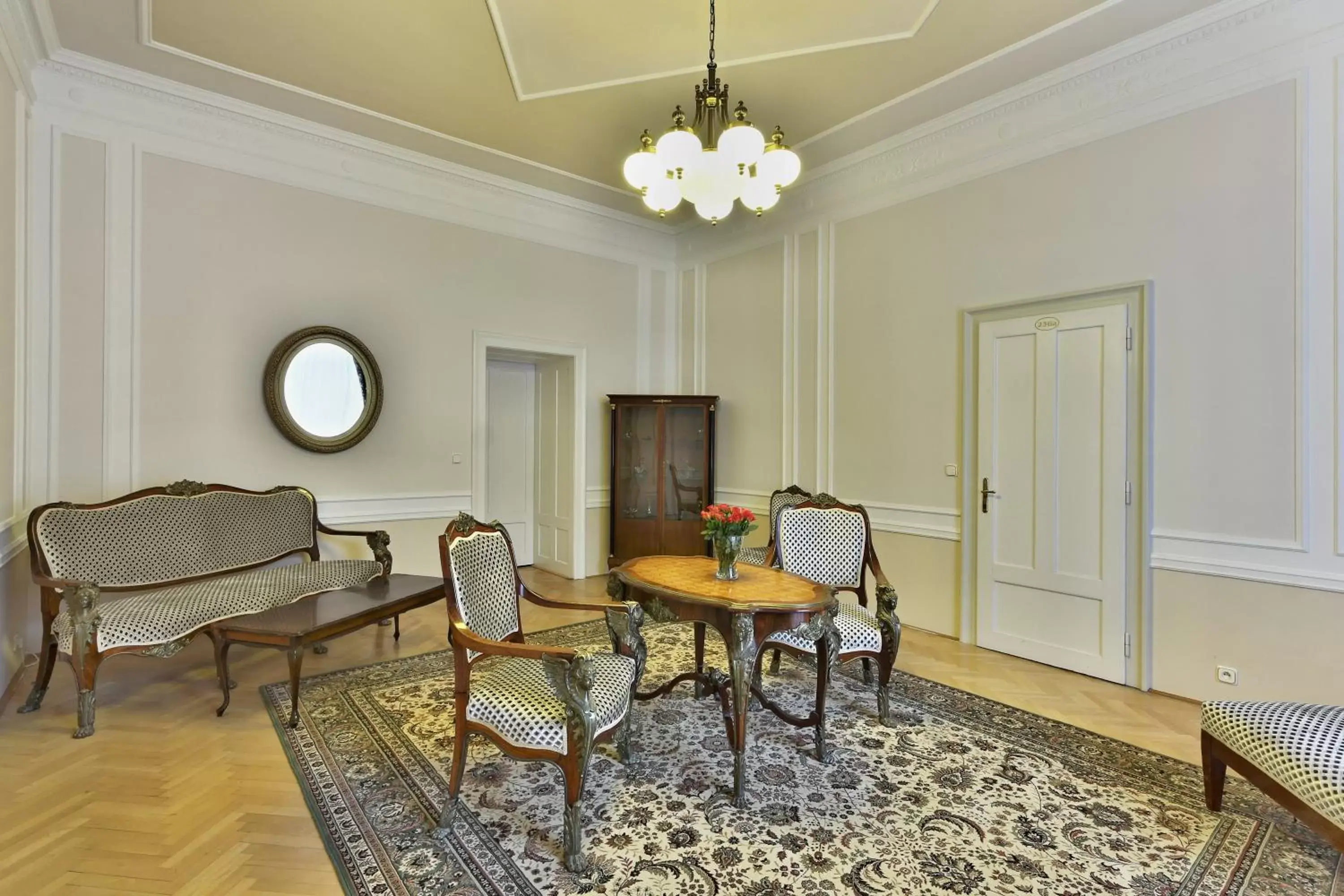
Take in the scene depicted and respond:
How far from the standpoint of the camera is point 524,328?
5.50m

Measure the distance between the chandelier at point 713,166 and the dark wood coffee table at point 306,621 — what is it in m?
2.59

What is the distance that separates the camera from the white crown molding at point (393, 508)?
4543mm

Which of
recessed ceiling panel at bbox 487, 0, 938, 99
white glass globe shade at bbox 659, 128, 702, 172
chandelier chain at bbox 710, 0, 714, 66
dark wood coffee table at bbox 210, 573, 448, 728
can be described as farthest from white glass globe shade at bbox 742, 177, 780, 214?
dark wood coffee table at bbox 210, 573, 448, 728

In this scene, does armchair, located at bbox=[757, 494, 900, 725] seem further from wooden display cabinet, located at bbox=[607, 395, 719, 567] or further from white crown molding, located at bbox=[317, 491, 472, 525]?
white crown molding, located at bbox=[317, 491, 472, 525]

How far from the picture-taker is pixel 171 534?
3.67m

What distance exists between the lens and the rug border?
73.9 inches

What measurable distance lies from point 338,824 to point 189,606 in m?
1.68

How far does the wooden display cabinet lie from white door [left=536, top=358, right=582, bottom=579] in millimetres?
427

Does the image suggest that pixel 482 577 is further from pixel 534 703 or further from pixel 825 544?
pixel 825 544

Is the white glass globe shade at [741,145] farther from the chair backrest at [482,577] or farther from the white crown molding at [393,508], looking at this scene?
the white crown molding at [393,508]

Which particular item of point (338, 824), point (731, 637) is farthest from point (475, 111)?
point (338, 824)

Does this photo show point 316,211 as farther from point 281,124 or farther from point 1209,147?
point 1209,147

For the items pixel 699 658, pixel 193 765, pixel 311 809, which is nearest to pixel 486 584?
pixel 311 809

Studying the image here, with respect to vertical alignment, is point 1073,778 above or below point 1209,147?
below
